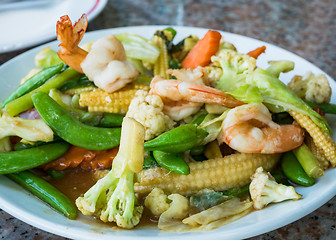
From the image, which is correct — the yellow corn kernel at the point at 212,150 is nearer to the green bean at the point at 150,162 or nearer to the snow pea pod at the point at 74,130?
the green bean at the point at 150,162

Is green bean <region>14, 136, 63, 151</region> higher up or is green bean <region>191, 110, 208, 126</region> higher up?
green bean <region>191, 110, 208, 126</region>

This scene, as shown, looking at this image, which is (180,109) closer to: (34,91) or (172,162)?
(172,162)

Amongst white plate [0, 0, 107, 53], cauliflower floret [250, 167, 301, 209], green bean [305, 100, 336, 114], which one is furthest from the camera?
white plate [0, 0, 107, 53]

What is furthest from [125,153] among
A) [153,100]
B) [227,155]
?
[227,155]

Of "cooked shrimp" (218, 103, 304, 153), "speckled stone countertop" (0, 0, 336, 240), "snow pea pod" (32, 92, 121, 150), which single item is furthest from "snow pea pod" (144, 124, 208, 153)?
"speckled stone countertop" (0, 0, 336, 240)

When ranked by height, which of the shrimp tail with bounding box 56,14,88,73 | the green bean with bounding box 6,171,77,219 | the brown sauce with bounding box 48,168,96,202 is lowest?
the brown sauce with bounding box 48,168,96,202

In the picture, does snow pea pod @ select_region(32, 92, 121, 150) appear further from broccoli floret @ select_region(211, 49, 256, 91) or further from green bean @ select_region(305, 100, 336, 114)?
green bean @ select_region(305, 100, 336, 114)

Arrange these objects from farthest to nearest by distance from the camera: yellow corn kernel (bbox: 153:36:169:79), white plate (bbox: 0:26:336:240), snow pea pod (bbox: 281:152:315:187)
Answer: yellow corn kernel (bbox: 153:36:169:79), snow pea pod (bbox: 281:152:315:187), white plate (bbox: 0:26:336:240)

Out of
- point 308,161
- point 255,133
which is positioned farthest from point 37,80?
point 308,161
